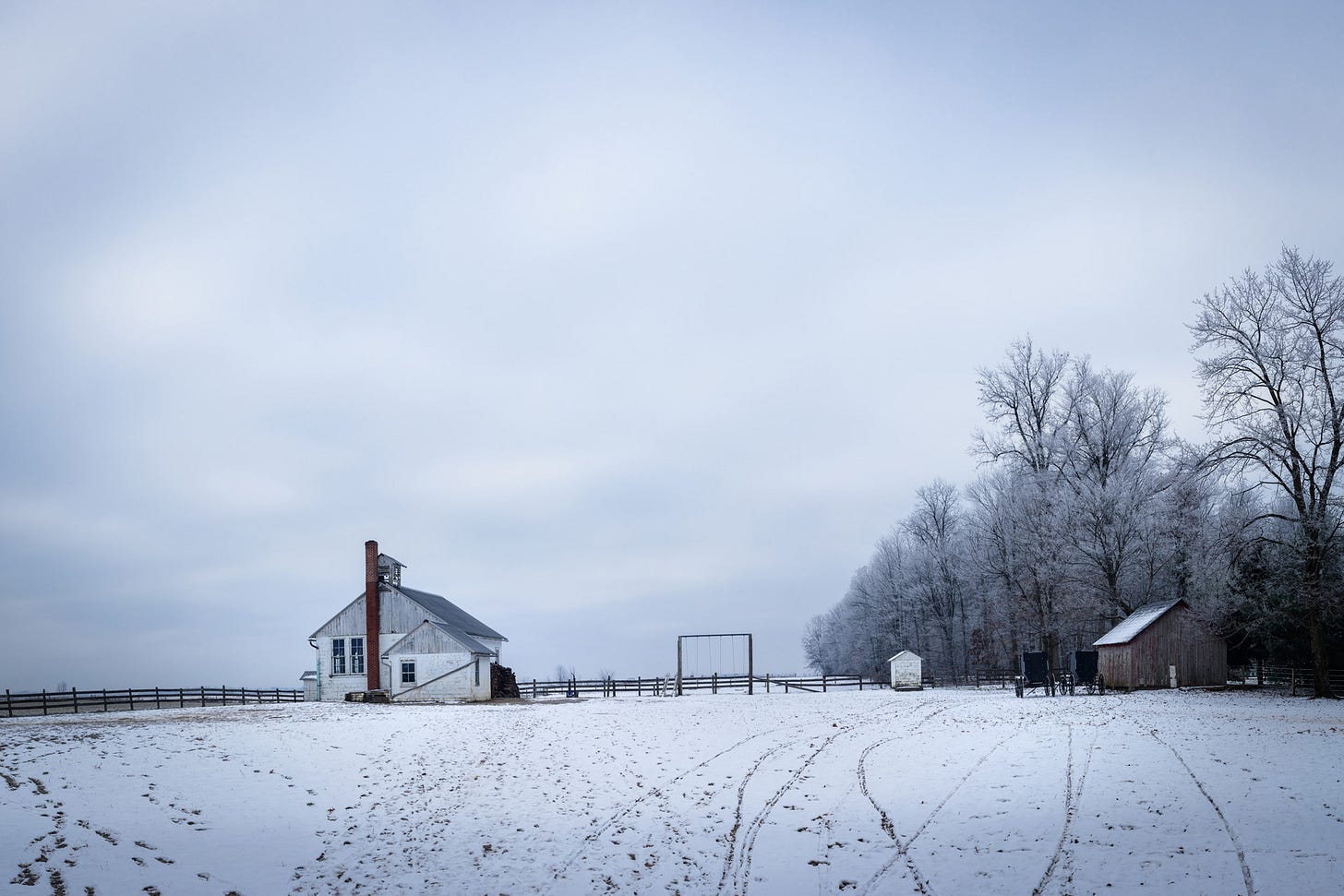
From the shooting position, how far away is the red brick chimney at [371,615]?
144ft

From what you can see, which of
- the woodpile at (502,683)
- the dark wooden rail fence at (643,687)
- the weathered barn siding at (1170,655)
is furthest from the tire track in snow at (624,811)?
the dark wooden rail fence at (643,687)

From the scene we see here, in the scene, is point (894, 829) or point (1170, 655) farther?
point (1170, 655)

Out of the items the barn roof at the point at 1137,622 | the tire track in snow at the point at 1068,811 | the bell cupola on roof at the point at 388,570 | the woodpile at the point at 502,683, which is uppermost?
the bell cupola on roof at the point at 388,570

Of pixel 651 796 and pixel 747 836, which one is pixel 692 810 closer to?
pixel 651 796

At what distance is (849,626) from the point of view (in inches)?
3383

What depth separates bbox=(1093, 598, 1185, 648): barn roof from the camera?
3791 cm

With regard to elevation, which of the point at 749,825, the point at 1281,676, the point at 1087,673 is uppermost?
the point at 749,825

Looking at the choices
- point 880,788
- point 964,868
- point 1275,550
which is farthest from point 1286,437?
point 964,868

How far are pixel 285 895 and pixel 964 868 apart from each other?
826cm

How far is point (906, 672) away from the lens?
48250 mm

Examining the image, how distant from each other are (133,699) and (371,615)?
44.8 ft

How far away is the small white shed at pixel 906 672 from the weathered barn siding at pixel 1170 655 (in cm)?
1103

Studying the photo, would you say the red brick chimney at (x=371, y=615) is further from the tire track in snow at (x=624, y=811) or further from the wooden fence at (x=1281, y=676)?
the wooden fence at (x=1281, y=676)

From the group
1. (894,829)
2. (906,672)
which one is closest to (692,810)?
(894,829)
